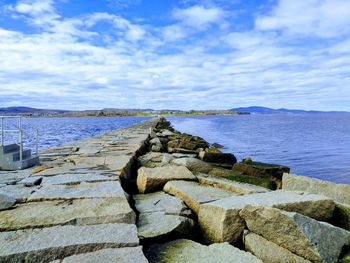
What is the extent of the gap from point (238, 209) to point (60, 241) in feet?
4.82

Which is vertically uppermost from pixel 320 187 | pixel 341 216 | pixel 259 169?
pixel 320 187

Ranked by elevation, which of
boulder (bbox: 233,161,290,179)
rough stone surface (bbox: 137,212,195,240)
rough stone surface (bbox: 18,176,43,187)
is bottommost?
boulder (bbox: 233,161,290,179)

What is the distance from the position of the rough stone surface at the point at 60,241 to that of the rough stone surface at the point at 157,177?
1493 mm

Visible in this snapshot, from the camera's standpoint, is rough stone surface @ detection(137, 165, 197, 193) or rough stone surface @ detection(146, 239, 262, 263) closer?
rough stone surface @ detection(146, 239, 262, 263)

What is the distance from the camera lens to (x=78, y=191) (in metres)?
3.43

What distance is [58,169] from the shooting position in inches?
189

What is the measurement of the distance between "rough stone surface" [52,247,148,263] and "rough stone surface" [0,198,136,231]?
1.72 ft

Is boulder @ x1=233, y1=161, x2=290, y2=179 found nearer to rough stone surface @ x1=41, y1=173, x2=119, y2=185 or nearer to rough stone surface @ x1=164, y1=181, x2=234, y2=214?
rough stone surface @ x1=164, y1=181, x2=234, y2=214

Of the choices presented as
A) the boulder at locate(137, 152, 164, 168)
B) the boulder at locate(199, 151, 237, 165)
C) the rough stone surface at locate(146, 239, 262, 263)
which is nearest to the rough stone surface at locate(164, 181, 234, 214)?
the rough stone surface at locate(146, 239, 262, 263)

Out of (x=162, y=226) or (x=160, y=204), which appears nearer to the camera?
(x=162, y=226)

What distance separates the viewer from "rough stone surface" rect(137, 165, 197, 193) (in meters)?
4.07

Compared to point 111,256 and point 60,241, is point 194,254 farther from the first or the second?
point 60,241

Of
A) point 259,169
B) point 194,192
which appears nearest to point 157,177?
point 194,192

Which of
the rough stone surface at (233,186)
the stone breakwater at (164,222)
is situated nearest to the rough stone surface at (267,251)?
the stone breakwater at (164,222)
